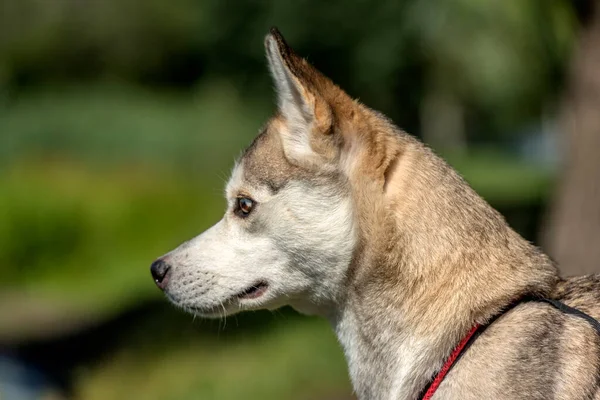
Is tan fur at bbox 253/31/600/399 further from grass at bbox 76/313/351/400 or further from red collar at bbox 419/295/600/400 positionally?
grass at bbox 76/313/351/400

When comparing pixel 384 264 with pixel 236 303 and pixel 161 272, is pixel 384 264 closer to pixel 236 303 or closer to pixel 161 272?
pixel 236 303

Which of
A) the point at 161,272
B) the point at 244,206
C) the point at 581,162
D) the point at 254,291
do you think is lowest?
the point at 161,272

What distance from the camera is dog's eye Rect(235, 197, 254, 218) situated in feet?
13.3

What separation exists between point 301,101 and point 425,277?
877mm

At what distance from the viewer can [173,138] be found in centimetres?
2311

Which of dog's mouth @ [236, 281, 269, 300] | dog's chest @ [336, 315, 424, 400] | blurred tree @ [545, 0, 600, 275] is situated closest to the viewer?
dog's chest @ [336, 315, 424, 400]

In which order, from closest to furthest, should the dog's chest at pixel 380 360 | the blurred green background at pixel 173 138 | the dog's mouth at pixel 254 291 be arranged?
the dog's chest at pixel 380 360 → the dog's mouth at pixel 254 291 → the blurred green background at pixel 173 138

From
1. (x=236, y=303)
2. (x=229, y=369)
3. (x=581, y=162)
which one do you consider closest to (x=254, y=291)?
(x=236, y=303)

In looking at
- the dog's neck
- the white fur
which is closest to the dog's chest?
the dog's neck

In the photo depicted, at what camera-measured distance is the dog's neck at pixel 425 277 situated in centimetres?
364

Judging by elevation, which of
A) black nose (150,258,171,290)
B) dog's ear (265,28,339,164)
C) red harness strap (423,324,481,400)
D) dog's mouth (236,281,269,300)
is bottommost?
black nose (150,258,171,290)

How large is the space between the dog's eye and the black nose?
421mm

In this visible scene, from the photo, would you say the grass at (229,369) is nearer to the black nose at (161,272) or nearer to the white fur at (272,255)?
the black nose at (161,272)

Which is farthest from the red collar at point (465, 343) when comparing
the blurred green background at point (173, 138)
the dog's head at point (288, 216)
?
the blurred green background at point (173, 138)
